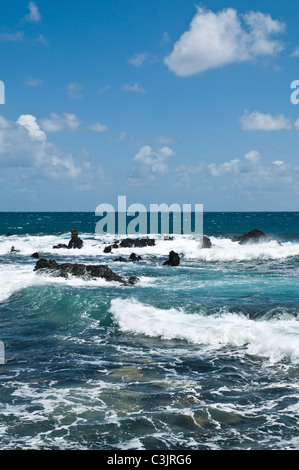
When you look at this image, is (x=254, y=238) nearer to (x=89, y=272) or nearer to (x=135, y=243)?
(x=135, y=243)

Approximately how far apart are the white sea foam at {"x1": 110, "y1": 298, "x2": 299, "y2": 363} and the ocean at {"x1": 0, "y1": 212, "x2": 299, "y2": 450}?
40 mm

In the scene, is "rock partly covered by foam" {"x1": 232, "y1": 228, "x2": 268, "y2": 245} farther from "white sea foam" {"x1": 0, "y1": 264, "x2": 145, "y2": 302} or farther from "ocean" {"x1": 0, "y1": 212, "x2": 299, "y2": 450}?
"ocean" {"x1": 0, "y1": 212, "x2": 299, "y2": 450}

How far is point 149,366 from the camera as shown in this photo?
11.6 m

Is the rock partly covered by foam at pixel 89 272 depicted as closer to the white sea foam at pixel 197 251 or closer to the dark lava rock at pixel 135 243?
the white sea foam at pixel 197 251

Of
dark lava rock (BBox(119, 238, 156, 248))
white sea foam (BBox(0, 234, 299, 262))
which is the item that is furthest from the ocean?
dark lava rock (BBox(119, 238, 156, 248))

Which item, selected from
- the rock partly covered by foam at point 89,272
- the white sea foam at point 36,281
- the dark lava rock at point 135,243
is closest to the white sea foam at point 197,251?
the dark lava rock at point 135,243

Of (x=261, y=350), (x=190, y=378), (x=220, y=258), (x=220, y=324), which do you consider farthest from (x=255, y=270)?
(x=190, y=378)

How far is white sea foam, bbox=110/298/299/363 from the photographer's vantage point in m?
12.7

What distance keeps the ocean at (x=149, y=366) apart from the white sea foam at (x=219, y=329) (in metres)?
0.04

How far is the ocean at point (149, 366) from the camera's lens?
8.15 meters

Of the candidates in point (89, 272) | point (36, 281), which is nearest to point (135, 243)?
point (89, 272)

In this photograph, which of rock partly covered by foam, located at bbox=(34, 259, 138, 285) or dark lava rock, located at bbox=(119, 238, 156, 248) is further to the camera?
dark lava rock, located at bbox=(119, 238, 156, 248)

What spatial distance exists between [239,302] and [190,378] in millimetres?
9260

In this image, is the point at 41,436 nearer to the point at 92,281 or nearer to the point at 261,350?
the point at 261,350
